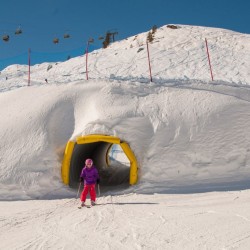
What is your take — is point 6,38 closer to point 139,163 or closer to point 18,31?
point 18,31

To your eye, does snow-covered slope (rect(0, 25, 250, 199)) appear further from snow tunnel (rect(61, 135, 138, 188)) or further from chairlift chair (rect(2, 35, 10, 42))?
chairlift chair (rect(2, 35, 10, 42))

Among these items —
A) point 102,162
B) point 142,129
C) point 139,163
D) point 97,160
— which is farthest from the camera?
point 102,162

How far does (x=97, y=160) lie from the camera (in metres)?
14.8

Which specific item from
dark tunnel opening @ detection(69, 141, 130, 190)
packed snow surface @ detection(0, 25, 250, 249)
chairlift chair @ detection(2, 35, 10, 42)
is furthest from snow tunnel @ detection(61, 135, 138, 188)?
chairlift chair @ detection(2, 35, 10, 42)

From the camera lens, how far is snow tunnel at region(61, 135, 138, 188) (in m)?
7.74

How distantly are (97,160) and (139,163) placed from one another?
7149 mm

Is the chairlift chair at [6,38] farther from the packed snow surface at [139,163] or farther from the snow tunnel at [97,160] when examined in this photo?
the packed snow surface at [139,163]

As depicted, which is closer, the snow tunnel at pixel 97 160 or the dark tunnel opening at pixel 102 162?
the snow tunnel at pixel 97 160

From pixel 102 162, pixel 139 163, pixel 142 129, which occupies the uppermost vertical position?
pixel 142 129

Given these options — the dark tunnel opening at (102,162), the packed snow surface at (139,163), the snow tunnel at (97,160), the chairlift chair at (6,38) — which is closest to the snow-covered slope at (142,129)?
the packed snow surface at (139,163)

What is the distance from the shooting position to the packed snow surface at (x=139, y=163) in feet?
15.0

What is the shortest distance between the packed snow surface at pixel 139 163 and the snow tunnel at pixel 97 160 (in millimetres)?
189

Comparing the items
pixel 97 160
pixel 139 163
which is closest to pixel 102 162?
pixel 97 160

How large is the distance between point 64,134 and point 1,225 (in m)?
3.52
